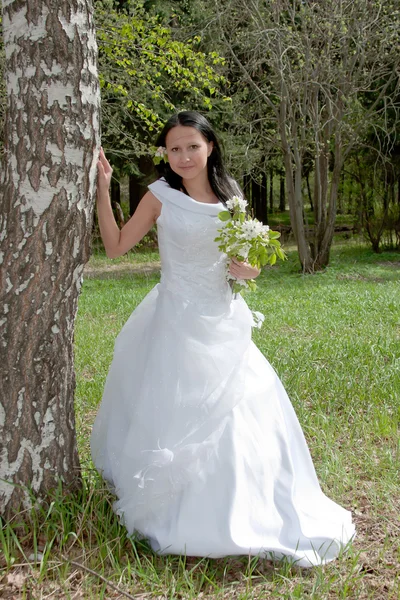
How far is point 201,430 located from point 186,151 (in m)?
1.29

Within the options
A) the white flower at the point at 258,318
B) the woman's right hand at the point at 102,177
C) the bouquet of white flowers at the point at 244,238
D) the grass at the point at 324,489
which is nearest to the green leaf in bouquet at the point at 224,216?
the bouquet of white flowers at the point at 244,238

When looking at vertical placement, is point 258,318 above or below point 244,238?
below

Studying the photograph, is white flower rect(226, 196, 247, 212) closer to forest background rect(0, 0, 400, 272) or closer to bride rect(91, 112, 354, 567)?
bride rect(91, 112, 354, 567)

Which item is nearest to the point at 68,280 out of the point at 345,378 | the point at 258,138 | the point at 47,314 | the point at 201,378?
the point at 47,314

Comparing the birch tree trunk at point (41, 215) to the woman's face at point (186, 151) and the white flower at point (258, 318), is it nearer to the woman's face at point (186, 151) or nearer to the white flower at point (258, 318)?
the woman's face at point (186, 151)

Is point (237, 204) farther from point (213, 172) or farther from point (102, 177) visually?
point (102, 177)

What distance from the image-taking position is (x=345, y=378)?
4.49 meters

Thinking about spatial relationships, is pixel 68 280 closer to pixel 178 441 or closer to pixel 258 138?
pixel 178 441

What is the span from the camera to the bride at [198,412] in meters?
2.45

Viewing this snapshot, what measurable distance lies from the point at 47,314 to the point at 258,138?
1245 centimetres

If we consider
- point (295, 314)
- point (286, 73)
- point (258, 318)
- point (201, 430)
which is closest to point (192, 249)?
point (258, 318)

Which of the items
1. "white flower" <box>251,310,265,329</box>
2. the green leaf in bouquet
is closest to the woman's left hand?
the green leaf in bouquet

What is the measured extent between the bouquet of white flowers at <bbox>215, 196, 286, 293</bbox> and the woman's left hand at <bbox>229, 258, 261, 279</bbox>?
21 millimetres

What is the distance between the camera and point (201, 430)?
2527 mm
